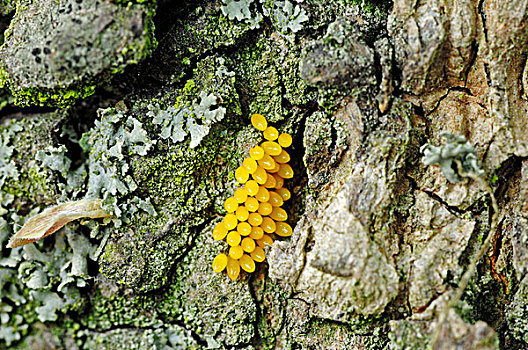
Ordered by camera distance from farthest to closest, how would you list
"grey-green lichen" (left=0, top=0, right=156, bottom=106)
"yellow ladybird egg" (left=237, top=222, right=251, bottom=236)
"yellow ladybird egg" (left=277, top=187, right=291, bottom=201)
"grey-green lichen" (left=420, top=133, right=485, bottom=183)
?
1. "yellow ladybird egg" (left=277, top=187, right=291, bottom=201)
2. "yellow ladybird egg" (left=237, top=222, right=251, bottom=236)
3. "grey-green lichen" (left=0, top=0, right=156, bottom=106)
4. "grey-green lichen" (left=420, top=133, right=485, bottom=183)

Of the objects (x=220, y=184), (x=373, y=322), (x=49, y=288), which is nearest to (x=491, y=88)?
(x=373, y=322)

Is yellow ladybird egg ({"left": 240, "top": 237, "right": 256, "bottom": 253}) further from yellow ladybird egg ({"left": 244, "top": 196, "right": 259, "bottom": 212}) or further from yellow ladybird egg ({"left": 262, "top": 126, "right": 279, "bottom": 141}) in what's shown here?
yellow ladybird egg ({"left": 262, "top": 126, "right": 279, "bottom": 141})

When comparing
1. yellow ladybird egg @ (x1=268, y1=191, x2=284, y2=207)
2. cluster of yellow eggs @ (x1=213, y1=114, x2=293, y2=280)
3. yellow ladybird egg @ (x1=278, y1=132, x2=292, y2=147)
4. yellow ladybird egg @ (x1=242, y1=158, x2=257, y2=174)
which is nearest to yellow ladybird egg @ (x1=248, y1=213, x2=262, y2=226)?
cluster of yellow eggs @ (x1=213, y1=114, x2=293, y2=280)

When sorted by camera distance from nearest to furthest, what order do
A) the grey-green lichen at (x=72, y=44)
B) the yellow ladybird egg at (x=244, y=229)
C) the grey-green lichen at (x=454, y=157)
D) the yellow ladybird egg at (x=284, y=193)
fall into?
the grey-green lichen at (x=454, y=157)
the grey-green lichen at (x=72, y=44)
the yellow ladybird egg at (x=244, y=229)
the yellow ladybird egg at (x=284, y=193)

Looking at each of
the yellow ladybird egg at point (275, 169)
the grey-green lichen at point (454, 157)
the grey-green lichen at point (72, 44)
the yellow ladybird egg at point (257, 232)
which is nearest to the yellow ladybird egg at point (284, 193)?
the yellow ladybird egg at point (275, 169)

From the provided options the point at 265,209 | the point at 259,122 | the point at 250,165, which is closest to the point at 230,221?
the point at 265,209

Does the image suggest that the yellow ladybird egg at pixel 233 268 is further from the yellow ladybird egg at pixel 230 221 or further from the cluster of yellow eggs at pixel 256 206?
the yellow ladybird egg at pixel 230 221

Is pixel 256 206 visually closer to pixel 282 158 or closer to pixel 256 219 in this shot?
pixel 256 219
